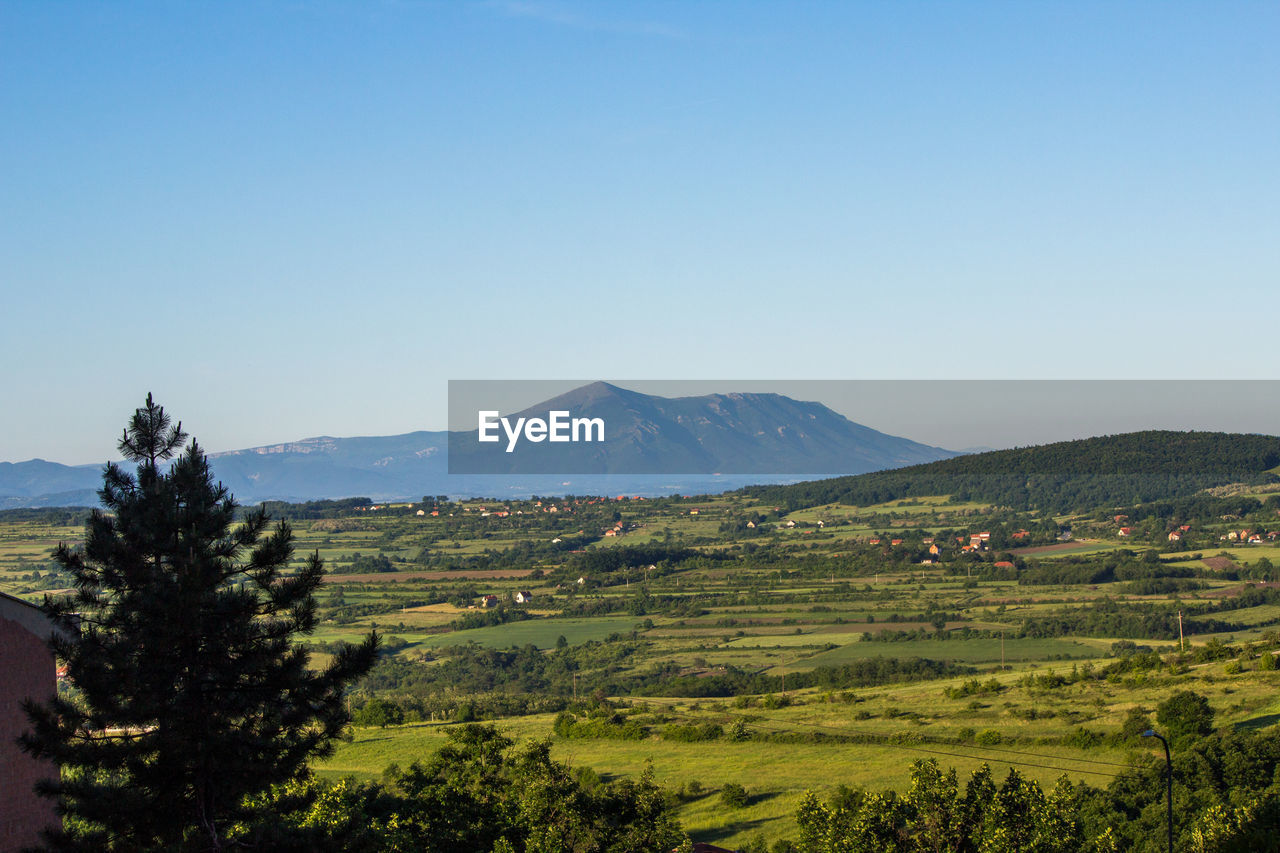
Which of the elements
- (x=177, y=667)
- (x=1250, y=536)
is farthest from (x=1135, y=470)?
(x=177, y=667)

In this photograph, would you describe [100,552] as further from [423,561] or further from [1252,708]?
[423,561]

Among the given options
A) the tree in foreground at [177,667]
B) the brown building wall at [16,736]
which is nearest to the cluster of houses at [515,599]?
the brown building wall at [16,736]

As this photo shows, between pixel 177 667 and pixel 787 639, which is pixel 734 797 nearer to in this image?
pixel 177 667

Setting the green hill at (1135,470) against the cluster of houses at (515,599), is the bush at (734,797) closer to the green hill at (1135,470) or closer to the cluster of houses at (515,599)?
the cluster of houses at (515,599)

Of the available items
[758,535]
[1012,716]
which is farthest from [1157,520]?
[1012,716]

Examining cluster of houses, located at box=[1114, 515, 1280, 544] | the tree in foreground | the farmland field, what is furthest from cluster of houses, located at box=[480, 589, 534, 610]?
the tree in foreground

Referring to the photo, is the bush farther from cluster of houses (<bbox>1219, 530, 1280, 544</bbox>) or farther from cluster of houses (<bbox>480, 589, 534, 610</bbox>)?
cluster of houses (<bbox>1219, 530, 1280, 544</bbox>)

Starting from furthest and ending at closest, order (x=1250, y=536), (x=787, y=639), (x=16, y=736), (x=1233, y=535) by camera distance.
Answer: (x=1233, y=535), (x=1250, y=536), (x=787, y=639), (x=16, y=736)
